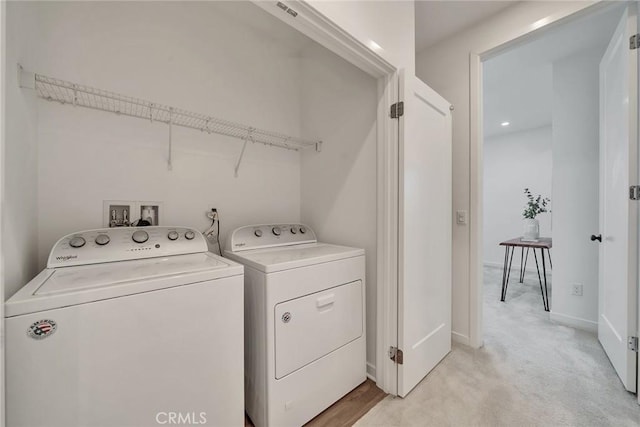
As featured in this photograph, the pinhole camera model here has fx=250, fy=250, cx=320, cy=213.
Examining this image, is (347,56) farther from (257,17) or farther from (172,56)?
(172,56)

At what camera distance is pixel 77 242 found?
1132 mm

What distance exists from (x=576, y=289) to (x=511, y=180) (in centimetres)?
339

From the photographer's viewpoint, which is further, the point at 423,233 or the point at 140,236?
the point at 423,233

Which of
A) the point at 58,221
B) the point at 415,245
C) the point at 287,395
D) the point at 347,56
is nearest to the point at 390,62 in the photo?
the point at 347,56

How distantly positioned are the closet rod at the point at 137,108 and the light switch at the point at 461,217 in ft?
4.24

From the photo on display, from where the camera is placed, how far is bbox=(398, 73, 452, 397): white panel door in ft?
4.85

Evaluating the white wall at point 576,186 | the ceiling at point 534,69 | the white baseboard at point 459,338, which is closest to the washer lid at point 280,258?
the white baseboard at point 459,338

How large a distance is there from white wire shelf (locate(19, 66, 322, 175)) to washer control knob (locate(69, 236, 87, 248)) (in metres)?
0.64

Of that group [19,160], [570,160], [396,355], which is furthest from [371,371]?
[570,160]

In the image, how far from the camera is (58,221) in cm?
127

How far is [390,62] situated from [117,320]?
174cm

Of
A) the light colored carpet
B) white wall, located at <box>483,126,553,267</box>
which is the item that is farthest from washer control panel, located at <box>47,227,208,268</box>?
white wall, located at <box>483,126,553,267</box>

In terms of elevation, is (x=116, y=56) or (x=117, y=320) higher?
(x=116, y=56)

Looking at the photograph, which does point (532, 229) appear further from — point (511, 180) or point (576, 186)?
Result: point (511, 180)
